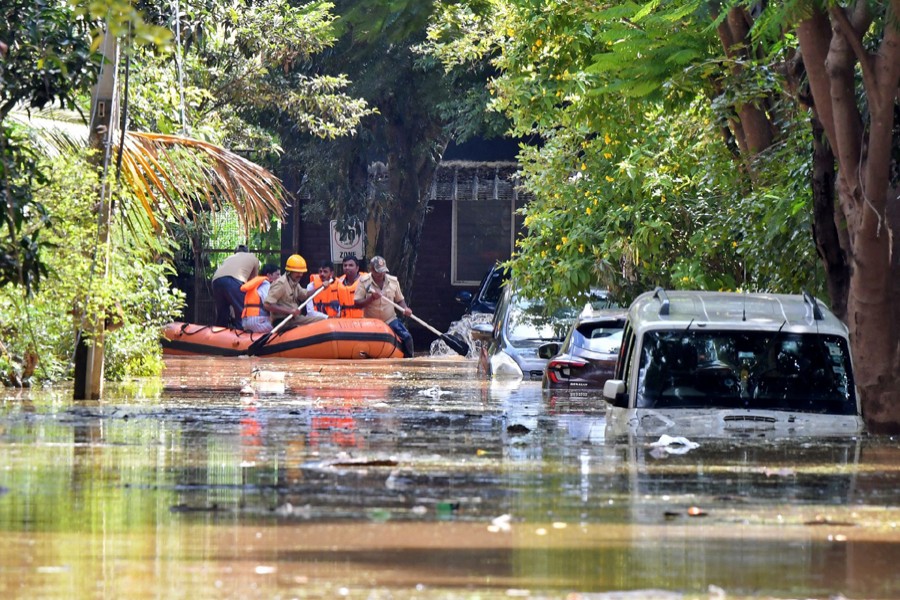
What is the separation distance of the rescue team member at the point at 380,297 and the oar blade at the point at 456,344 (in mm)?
1511

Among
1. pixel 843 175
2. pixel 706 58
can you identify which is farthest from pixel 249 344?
pixel 843 175

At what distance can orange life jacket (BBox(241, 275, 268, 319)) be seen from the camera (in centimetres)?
3625

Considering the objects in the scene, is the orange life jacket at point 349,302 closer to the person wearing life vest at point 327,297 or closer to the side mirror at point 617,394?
the person wearing life vest at point 327,297

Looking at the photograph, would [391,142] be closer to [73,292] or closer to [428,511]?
[73,292]

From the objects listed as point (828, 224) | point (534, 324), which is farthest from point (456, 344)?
point (828, 224)

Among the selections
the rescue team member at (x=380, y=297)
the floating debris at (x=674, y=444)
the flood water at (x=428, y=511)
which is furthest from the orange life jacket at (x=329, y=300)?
the floating debris at (x=674, y=444)

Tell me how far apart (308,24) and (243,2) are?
200 centimetres

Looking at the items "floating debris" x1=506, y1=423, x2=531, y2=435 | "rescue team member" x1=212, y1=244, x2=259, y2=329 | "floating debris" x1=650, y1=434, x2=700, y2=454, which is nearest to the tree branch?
"floating debris" x1=650, y1=434, x2=700, y2=454

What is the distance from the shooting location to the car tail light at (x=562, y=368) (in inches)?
832

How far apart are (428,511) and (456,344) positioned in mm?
28244

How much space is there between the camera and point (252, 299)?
36.4m

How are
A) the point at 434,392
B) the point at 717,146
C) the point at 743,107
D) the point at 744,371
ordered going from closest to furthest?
1. the point at 744,371
2. the point at 743,107
3. the point at 717,146
4. the point at 434,392

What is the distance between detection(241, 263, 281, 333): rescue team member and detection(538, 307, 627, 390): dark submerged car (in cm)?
1533

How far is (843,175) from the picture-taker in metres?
15.5
